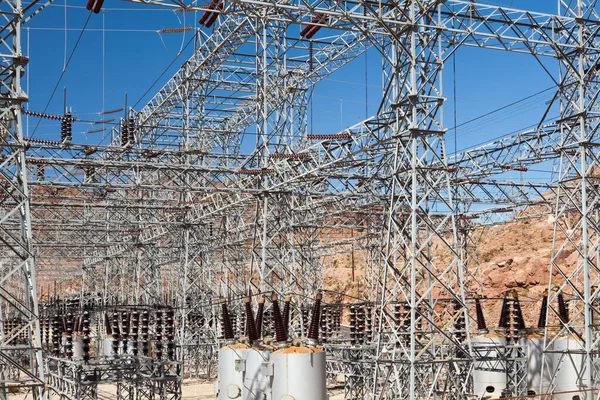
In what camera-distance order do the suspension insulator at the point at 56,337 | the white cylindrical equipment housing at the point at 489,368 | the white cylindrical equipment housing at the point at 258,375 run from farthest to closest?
the suspension insulator at the point at 56,337 → the white cylindrical equipment housing at the point at 489,368 → the white cylindrical equipment housing at the point at 258,375

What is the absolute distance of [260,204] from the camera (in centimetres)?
2839

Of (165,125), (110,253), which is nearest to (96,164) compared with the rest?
(165,125)

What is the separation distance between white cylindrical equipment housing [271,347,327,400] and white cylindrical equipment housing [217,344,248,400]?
2445 mm

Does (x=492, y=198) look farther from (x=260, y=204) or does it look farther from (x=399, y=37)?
(x=399, y=37)

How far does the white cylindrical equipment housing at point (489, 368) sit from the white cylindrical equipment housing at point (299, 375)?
274 inches

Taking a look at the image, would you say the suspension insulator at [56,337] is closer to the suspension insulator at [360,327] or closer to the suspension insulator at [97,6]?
the suspension insulator at [360,327]

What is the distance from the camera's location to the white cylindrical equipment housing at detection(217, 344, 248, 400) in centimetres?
2245

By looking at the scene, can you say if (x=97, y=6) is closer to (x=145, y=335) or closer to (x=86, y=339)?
(x=86, y=339)

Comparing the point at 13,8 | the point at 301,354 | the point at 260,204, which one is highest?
the point at 13,8

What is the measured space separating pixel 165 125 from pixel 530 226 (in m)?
38.2

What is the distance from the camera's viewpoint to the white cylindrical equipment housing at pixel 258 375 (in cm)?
2062

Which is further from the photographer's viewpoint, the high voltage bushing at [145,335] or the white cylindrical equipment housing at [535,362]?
the high voltage bushing at [145,335]

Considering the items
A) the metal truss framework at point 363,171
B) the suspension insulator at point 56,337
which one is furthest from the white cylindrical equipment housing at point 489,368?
the suspension insulator at point 56,337

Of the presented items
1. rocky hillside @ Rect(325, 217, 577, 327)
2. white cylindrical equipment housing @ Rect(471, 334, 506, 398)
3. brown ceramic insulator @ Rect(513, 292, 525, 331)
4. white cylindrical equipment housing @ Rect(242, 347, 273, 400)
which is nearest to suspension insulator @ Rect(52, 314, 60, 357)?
white cylindrical equipment housing @ Rect(242, 347, 273, 400)
